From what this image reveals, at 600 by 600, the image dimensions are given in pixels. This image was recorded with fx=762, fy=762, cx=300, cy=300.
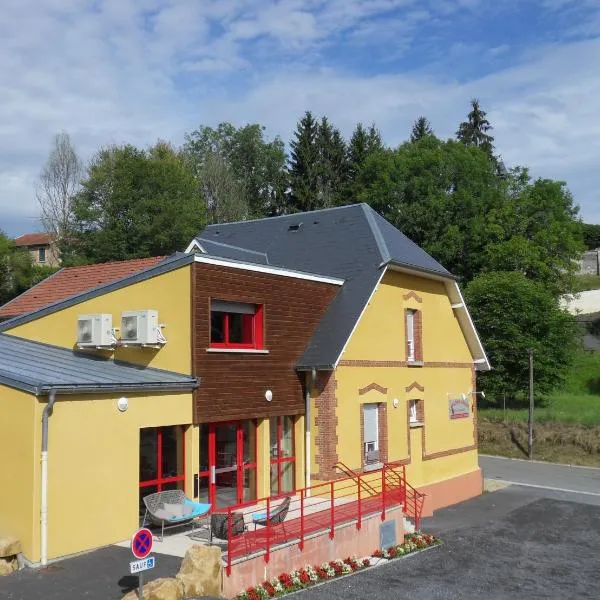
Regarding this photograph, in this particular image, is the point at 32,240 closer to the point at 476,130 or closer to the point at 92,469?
the point at 476,130

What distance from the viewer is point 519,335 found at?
3941 centimetres

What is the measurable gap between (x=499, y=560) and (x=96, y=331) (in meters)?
9.31

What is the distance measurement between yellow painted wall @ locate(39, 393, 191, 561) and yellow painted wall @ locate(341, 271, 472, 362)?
6.26 m

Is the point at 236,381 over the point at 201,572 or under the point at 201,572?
over

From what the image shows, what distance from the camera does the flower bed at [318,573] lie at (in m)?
11.6

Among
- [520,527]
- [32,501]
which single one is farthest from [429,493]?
[32,501]

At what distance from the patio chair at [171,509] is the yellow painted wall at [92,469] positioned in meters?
0.35

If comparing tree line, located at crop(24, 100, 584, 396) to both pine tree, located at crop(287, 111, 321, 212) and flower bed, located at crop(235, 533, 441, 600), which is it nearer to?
pine tree, located at crop(287, 111, 321, 212)

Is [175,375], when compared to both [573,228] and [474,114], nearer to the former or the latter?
[573,228]

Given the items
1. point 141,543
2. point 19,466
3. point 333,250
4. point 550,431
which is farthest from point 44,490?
point 550,431

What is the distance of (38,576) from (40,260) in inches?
2278

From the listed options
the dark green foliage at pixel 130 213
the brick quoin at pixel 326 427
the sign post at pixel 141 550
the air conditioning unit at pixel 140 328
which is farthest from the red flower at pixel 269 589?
the dark green foliage at pixel 130 213

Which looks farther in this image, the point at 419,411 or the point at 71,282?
the point at 71,282

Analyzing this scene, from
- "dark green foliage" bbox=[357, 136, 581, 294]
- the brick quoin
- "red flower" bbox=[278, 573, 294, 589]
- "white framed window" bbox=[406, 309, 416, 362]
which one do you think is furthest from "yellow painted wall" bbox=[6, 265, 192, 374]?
"dark green foliage" bbox=[357, 136, 581, 294]
